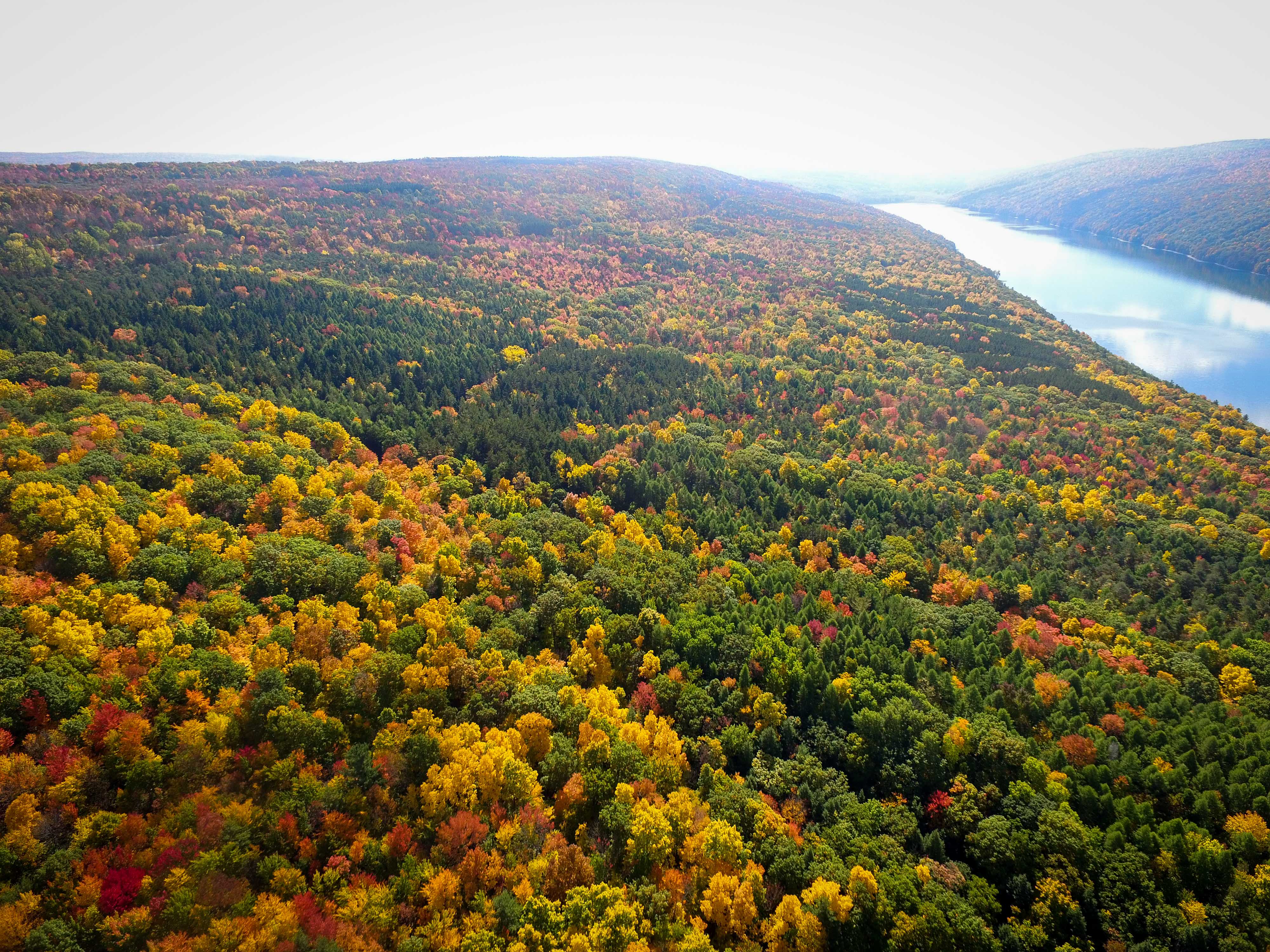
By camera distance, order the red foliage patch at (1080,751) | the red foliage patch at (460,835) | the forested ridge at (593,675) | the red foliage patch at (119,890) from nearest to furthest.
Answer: the red foliage patch at (119,890)
the forested ridge at (593,675)
the red foliage patch at (460,835)
the red foliage patch at (1080,751)

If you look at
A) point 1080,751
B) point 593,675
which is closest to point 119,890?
point 593,675

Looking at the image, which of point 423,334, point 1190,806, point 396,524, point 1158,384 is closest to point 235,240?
point 423,334

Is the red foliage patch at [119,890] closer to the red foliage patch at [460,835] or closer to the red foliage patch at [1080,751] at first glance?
the red foliage patch at [460,835]

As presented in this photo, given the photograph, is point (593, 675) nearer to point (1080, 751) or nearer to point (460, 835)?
point (460, 835)

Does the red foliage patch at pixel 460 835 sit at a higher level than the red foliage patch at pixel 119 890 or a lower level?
lower

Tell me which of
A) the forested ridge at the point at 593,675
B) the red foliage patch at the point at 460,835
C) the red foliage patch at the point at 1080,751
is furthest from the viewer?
the red foliage patch at the point at 1080,751

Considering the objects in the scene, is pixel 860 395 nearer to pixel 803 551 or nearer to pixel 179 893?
pixel 803 551

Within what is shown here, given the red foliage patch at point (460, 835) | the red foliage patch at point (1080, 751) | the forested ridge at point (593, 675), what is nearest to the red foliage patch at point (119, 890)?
the forested ridge at point (593, 675)

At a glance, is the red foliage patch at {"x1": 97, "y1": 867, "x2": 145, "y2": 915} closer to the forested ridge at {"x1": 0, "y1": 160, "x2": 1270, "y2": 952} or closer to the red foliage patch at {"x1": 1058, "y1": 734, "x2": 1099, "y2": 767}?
the forested ridge at {"x1": 0, "y1": 160, "x2": 1270, "y2": 952}
